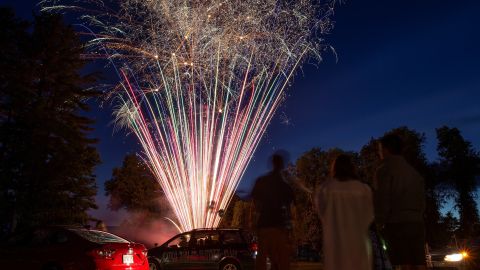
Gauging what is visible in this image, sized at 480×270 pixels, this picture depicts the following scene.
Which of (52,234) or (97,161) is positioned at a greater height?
(97,161)

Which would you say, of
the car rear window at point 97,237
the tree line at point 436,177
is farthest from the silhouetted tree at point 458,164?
the car rear window at point 97,237

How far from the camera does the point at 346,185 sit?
511 centimetres

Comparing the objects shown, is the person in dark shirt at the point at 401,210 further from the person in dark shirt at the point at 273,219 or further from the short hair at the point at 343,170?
the person in dark shirt at the point at 273,219

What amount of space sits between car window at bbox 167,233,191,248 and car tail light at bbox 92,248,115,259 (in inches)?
194

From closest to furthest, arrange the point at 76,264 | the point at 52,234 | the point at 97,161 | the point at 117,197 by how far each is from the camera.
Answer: the point at 76,264
the point at 52,234
the point at 97,161
the point at 117,197

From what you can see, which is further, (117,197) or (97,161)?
(117,197)

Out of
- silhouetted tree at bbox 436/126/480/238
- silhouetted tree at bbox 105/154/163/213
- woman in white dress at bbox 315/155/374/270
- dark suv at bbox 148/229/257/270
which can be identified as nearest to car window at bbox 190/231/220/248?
dark suv at bbox 148/229/257/270

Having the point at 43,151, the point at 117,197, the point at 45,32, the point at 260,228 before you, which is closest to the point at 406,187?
the point at 260,228

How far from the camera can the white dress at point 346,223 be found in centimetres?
488

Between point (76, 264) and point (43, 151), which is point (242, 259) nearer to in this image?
point (76, 264)

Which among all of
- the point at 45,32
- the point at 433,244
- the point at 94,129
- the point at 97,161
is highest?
the point at 45,32

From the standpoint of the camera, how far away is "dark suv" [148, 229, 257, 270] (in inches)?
542

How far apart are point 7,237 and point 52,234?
130 cm

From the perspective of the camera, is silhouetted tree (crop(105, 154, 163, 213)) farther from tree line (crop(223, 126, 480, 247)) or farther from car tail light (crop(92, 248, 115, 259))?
car tail light (crop(92, 248, 115, 259))
